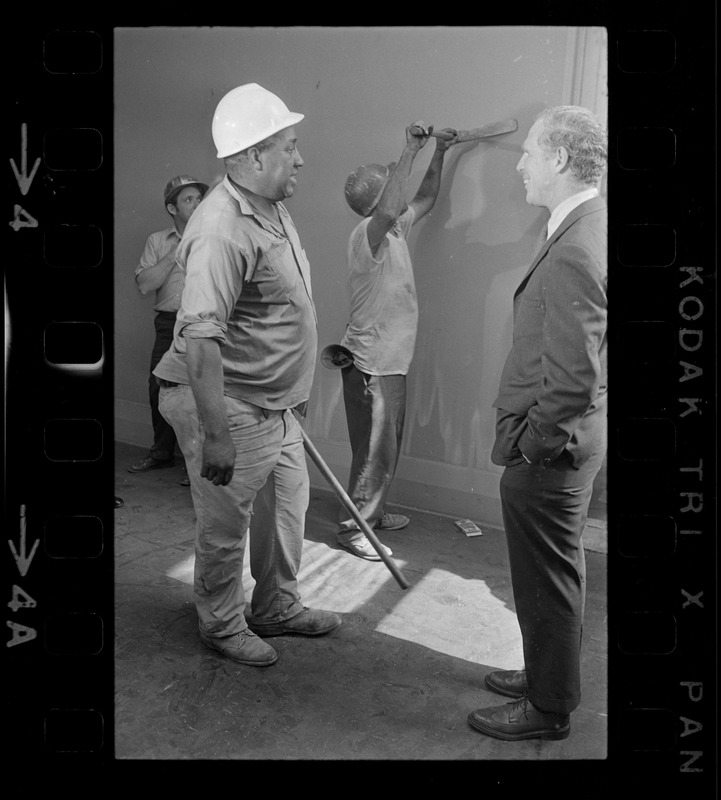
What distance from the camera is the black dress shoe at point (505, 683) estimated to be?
2.64 meters

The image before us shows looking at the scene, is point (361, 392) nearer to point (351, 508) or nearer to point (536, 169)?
point (351, 508)

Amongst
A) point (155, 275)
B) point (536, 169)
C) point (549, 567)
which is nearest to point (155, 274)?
point (155, 275)

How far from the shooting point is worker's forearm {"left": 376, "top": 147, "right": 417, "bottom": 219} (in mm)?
2535

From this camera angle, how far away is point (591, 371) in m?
2.39

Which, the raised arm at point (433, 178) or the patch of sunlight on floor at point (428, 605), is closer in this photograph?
the raised arm at point (433, 178)

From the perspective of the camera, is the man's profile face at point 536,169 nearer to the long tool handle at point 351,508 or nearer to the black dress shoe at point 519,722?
the long tool handle at point 351,508

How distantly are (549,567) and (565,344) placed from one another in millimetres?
629

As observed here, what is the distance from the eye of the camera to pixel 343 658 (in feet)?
8.72

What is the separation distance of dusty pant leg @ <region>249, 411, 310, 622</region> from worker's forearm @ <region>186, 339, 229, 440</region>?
0.22 meters

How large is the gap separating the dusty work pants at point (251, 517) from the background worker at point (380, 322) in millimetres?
168

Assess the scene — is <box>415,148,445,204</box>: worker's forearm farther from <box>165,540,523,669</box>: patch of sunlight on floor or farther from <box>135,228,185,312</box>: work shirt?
<box>165,540,523,669</box>: patch of sunlight on floor
